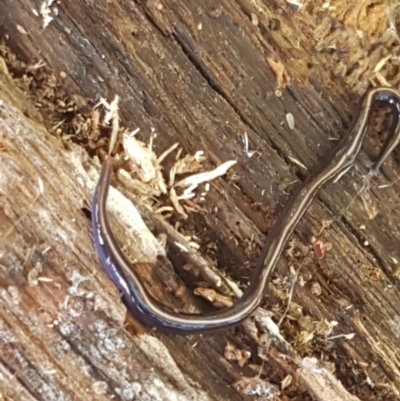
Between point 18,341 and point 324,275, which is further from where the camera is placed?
point 324,275

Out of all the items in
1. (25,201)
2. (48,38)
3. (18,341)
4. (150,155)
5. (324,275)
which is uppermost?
(48,38)

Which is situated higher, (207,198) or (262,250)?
(207,198)

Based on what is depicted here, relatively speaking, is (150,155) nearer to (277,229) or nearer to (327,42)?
(277,229)

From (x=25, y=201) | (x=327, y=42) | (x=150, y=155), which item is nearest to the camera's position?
(x=25, y=201)

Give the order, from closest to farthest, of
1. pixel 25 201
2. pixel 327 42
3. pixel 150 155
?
pixel 25 201
pixel 150 155
pixel 327 42

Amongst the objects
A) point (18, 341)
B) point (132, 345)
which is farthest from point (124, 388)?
point (18, 341)

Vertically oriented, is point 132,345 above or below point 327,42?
below

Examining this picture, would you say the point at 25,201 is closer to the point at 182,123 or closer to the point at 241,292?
the point at 182,123
